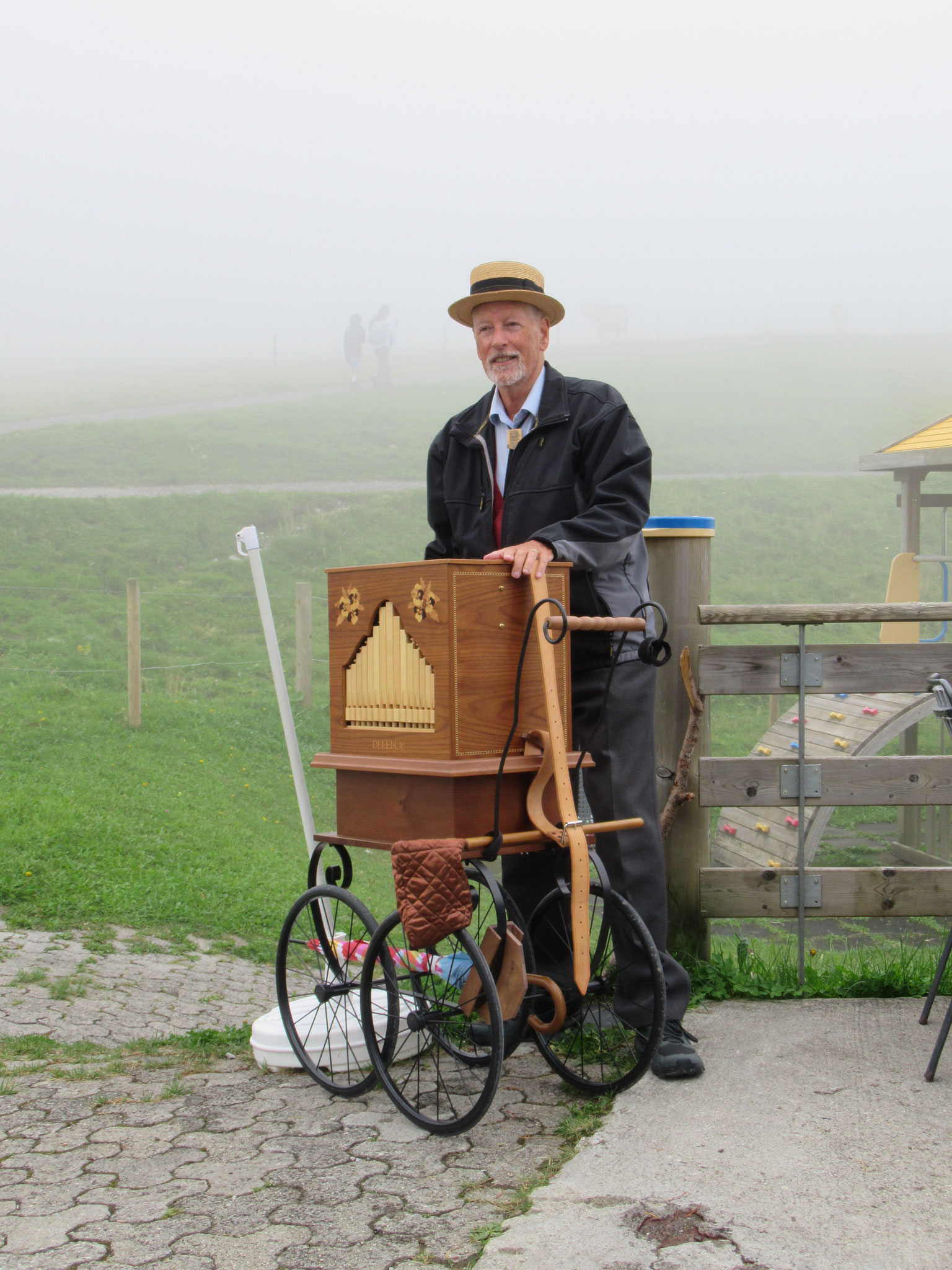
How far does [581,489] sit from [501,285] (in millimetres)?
616

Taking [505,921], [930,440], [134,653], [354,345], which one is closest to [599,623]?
[505,921]

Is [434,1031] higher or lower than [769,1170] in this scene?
higher

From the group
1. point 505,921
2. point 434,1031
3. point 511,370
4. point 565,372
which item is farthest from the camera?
point 565,372

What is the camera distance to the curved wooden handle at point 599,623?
3170 millimetres

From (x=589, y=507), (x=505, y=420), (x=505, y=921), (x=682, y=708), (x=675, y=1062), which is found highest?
(x=505, y=420)

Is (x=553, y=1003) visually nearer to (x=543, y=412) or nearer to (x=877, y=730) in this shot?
(x=543, y=412)

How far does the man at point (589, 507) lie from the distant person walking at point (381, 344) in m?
52.0

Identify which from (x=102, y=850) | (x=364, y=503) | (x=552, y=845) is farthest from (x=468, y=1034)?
(x=364, y=503)

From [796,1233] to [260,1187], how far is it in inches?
47.7

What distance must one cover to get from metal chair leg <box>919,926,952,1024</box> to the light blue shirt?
69.8 inches

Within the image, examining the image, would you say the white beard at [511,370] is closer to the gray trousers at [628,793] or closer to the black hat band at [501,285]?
the black hat band at [501,285]

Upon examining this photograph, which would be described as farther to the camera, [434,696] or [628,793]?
[628,793]

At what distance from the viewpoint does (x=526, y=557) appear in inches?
127

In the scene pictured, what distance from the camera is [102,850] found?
7.46 meters
